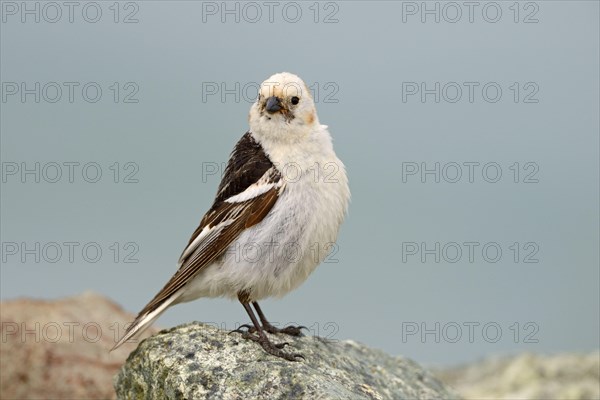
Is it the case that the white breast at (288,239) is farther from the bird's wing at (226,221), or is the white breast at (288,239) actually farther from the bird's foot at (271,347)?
the bird's foot at (271,347)

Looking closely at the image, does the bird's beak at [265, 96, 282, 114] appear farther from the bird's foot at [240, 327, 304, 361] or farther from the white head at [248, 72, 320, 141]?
the bird's foot at [240, 327, 304, 361]

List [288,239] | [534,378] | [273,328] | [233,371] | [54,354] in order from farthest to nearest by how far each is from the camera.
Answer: [534,378] < [54,354] < [273,328] < [288,239] < [233,371]

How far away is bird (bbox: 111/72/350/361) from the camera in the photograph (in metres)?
5.87

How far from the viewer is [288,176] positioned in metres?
5.98

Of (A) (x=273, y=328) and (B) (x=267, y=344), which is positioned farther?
(A) (x=273, y=328)

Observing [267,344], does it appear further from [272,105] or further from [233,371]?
[272,105]

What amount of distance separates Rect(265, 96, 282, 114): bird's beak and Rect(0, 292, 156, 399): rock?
3.42 meters

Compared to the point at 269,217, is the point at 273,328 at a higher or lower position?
lower

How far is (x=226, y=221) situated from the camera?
5.97 meters

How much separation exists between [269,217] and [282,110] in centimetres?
88

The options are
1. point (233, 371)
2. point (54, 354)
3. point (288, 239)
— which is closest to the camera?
point (233, 371)

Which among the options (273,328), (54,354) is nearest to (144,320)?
(273,328)

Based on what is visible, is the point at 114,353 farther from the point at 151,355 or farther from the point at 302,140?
the point at 302,140

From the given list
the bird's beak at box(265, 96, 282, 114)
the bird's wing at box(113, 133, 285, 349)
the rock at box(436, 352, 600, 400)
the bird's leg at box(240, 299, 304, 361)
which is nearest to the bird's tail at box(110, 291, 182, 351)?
the bird's wing at box(113, 133, 285, 349)
